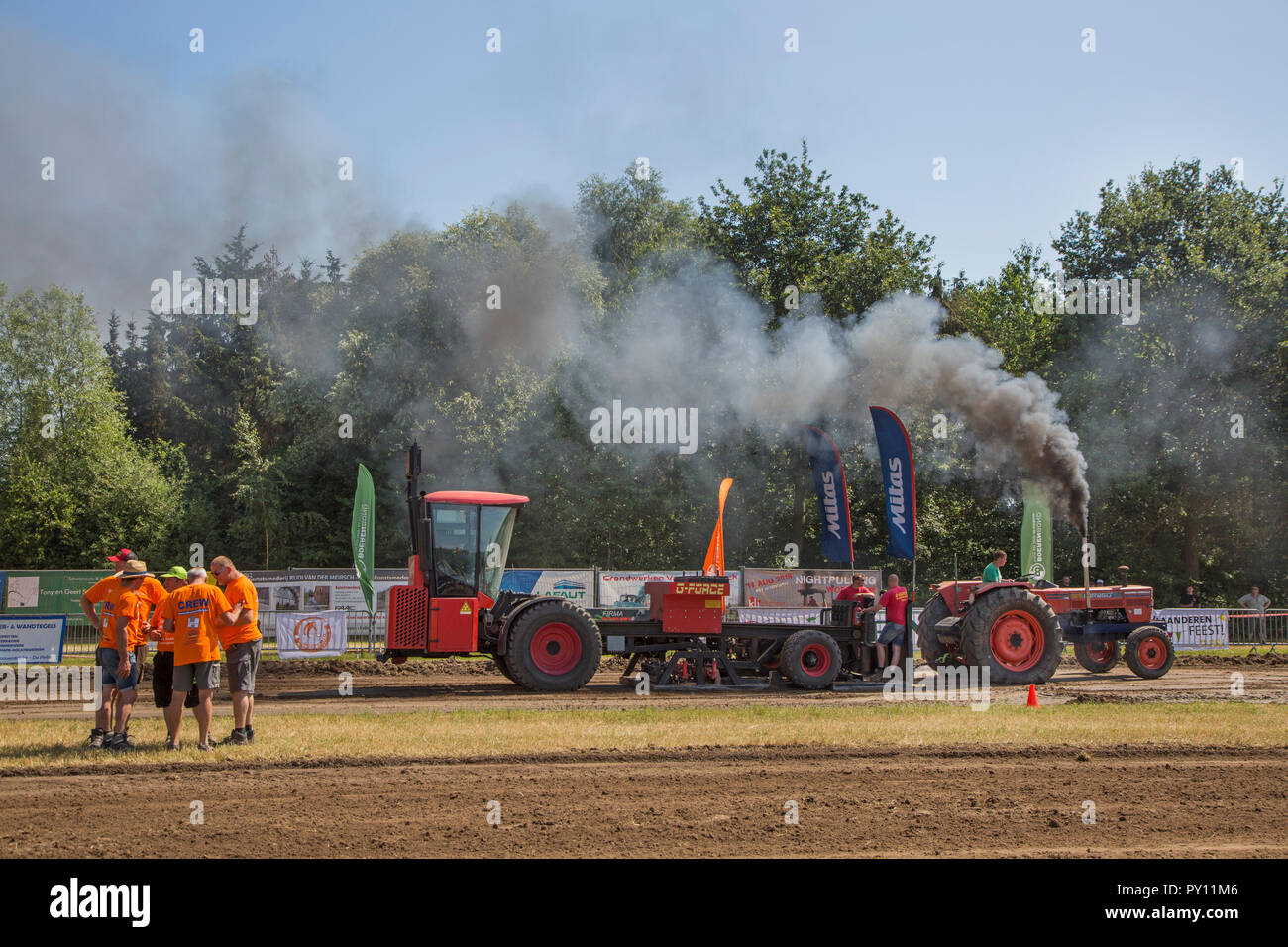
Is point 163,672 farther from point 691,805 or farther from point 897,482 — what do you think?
point 897,482

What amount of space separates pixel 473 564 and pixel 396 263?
2664 cm

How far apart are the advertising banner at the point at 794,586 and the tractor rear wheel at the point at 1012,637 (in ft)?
26.4

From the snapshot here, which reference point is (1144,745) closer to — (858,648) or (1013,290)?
(858,648)

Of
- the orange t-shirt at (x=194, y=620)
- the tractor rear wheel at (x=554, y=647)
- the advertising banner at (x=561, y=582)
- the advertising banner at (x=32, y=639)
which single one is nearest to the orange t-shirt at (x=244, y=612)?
the orange t-shirt at (x=194, y=620)

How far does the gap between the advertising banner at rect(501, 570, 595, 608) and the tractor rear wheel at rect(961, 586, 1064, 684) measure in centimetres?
933

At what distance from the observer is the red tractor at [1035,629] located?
42.0ft

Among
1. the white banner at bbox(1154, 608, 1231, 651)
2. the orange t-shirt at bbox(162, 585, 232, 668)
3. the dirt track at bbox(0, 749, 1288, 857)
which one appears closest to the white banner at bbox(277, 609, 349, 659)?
the orange t-shirt at bbox(162, 585, 232, 668)

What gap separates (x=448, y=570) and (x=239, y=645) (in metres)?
4.39

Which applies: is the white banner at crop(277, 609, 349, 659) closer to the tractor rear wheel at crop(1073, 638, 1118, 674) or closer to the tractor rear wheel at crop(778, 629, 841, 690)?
the tractor rear wheel at crop(778, 629, 841, 690)

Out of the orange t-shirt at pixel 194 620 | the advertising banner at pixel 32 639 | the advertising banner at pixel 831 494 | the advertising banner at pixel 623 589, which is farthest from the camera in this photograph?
the advertising banner at pixel 623 589

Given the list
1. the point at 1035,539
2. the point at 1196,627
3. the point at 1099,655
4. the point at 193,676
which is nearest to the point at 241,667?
the point at 193,676

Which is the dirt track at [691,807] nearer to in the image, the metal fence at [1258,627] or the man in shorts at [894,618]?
the man in shorts at [894,618]

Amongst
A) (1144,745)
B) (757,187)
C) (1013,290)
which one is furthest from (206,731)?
(1013,290)

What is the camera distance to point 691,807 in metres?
6.15
